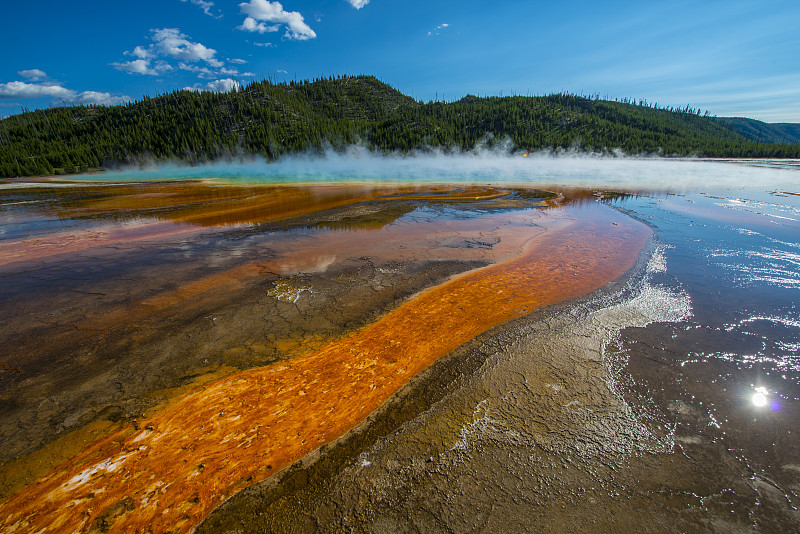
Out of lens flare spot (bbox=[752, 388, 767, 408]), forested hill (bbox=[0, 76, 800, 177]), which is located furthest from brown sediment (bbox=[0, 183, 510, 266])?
forested hill (bbox=[0, 76, 800, 177])

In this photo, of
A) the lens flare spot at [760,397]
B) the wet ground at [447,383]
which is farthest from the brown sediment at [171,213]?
the lens flare spot at [760,397]

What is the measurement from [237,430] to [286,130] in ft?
317

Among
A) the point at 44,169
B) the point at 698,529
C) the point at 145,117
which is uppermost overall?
the point at 145,117

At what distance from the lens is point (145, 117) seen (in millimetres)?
103062

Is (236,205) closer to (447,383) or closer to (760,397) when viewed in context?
(447,383)

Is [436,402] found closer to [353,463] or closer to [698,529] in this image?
[353,463]

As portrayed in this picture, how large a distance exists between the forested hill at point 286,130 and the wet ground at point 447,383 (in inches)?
2970

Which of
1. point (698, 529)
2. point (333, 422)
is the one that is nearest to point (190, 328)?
point (333, 422)

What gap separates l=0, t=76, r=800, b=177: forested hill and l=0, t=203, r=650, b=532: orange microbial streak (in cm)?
7857

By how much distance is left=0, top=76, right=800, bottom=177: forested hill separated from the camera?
77.2 meters

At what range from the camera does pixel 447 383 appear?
406 cm

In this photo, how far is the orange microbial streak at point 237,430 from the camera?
103 inches

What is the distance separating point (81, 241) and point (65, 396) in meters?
9.93

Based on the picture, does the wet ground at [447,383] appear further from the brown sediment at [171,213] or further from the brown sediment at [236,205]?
the brown sediment at [236,205]
